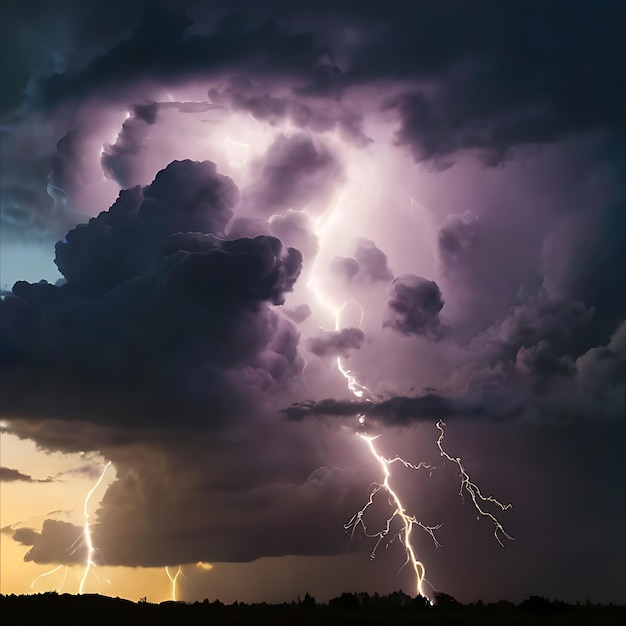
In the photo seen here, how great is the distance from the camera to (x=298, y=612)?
6278cm

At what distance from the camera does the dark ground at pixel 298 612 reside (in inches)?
2389

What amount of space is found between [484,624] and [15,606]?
32.0m

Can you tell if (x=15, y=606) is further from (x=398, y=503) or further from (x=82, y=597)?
(x=398, y=503)

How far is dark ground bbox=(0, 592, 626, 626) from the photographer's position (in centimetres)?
6069

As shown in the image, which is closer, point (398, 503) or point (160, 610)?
point (160, 610)

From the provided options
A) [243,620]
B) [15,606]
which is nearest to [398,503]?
[243,620]

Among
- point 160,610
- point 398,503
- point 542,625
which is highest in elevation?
point 398,503

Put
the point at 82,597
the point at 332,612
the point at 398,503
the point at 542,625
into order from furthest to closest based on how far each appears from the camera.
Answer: the point at 398,503 → the point at 82,597 → the point at 332,612 → the point at 542,625

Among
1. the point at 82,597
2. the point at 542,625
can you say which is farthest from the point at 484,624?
the point at 82,597

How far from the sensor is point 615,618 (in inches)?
2462

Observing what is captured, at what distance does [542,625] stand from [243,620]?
18.8 m

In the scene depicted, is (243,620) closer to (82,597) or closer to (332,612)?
(332,612)

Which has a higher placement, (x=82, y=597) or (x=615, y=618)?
(x=82, y=597)

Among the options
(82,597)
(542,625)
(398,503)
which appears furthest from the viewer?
(398,503)
